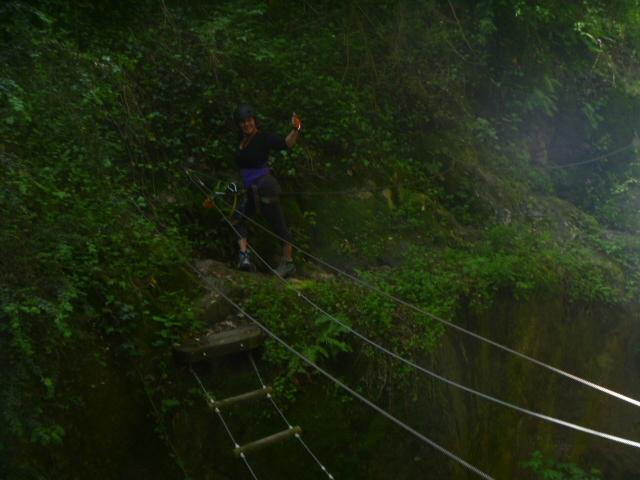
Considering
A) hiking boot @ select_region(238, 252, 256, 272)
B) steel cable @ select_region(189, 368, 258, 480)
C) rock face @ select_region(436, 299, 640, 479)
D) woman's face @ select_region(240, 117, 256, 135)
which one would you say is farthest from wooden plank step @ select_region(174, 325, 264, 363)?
woman's face @ select_region(240, 117, 256, 135)

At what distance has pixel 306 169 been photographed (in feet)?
29.5

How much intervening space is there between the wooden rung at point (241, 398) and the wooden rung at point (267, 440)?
346mm

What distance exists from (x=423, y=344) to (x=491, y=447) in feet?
5.51

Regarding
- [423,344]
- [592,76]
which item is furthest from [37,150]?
[592,76]

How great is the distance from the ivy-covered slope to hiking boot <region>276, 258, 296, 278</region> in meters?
0.41

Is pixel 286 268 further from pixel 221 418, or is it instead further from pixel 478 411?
pixel 478 411

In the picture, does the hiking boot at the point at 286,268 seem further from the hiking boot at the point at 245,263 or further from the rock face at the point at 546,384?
the rock face at the point at 546,384

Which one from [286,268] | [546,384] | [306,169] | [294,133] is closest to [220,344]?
[286,268]

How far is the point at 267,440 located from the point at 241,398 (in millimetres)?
407

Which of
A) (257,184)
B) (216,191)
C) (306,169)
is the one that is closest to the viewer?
(257,184)

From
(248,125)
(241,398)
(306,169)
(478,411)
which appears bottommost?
(478,411)

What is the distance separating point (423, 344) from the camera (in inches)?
266

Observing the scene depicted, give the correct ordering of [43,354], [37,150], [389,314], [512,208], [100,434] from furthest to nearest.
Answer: [512,208] → [389,314] → [37,150] → [100,434] → [43,354]

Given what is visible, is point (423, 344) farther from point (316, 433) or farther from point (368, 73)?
point (368, 73)
